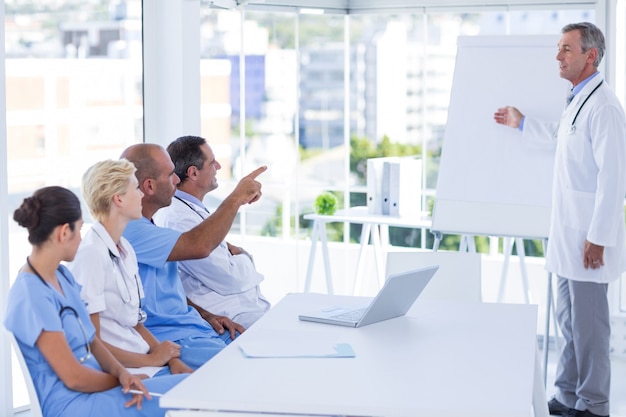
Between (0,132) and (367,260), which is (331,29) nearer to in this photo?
(367,260)

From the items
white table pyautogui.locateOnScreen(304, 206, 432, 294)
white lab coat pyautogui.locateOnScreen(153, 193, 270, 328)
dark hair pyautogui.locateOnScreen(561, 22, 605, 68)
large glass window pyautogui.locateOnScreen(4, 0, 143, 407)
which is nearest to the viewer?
white lab coat pyautogui.locateOnScreen(153, 193, 270, 328)

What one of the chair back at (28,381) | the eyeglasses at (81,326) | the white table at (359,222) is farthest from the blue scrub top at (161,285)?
the white table at (359,222)

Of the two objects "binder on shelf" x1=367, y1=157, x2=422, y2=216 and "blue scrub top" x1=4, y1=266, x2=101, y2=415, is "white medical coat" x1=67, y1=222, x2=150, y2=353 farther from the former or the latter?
"binder on shelf" x1=367, y1=157, x2=422, y2=216

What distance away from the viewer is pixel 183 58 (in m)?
4.65

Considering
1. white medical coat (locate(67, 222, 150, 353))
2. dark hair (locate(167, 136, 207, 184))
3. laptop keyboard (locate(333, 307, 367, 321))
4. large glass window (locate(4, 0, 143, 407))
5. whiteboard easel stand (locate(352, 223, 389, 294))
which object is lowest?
whiteboard easel stand (locate(352, 223, 389, 294))

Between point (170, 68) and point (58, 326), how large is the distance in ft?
8.65

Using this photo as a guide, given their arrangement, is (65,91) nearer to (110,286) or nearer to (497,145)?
(110,286)

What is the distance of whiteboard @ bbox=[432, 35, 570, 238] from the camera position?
4309 millimetres

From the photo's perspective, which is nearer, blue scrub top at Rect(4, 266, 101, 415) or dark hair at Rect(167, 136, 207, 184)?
blue scrub top at Rect(4, 266, 101, 415)

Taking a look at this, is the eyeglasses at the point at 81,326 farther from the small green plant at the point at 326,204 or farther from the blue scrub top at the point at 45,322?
the small green plant at the point at 326,204

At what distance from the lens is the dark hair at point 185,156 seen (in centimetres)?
346

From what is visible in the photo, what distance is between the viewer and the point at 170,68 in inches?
185

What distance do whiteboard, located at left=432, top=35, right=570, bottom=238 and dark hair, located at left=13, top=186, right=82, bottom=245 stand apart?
2491 mm

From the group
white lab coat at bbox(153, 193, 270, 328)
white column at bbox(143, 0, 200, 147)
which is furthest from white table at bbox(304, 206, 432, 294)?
white lab coat at bbox(153, 193, 270, 328)
